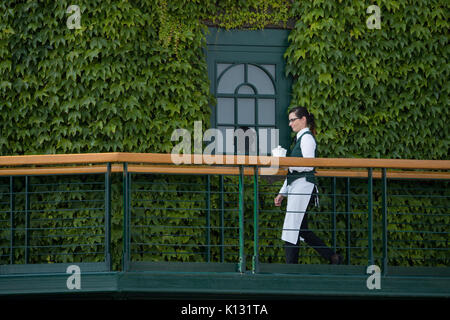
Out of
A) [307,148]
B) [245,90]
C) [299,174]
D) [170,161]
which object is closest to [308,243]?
[299,174]

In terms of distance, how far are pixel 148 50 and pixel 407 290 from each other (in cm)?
409

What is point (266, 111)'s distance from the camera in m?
9.48

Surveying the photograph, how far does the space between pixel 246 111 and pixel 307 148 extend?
6.95 feet

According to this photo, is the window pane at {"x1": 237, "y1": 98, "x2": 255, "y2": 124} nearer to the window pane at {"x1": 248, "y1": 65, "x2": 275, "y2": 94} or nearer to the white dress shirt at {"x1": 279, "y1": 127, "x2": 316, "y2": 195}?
the window pane at {"x1": 248, "y1": 65, "x2": 275, "y2": 94}

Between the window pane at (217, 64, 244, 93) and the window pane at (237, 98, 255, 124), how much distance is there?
20 centimetres

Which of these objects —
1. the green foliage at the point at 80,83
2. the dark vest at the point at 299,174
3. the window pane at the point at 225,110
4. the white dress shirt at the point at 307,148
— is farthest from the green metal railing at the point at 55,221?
the white dress shirt at the point at 307,148

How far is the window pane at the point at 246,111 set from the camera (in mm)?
9414

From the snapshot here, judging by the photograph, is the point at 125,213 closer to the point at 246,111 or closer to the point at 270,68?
Answer: the point at 246,111

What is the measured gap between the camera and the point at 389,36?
9.45 metres

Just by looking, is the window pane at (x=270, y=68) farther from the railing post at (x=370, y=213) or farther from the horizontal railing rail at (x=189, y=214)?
the railing post at (x=370, y=213)

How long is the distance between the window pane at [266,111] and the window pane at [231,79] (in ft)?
1.18

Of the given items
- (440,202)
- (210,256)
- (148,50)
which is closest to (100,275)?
(210,256)

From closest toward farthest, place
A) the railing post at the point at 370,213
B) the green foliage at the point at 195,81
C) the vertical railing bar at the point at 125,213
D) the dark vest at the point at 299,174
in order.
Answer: the vertical railing bar at the point at 125,213 < the railing post at the point at 370,213 < the dark vest at the point at 299,174 < the green foliage at the point at 195,81
